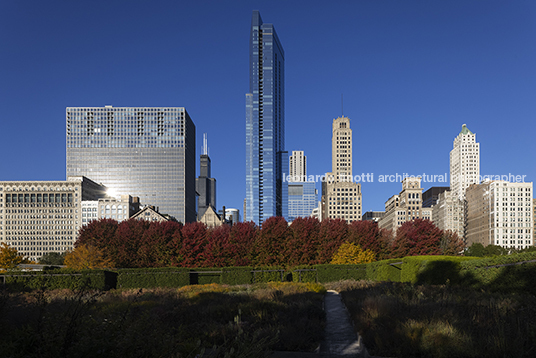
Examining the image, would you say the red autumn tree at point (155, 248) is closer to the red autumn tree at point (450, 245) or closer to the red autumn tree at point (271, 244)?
the red autumn tree at point (271, 244)

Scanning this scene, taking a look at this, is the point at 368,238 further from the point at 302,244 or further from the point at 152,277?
the point at 152,277

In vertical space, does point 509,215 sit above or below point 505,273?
below

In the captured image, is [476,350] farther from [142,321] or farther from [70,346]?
[70,346]

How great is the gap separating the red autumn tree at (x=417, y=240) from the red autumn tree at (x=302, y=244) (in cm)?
1046

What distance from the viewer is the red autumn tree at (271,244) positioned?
174 ft

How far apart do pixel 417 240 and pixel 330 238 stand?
11.3 m

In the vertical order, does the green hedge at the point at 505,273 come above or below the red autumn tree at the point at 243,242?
above

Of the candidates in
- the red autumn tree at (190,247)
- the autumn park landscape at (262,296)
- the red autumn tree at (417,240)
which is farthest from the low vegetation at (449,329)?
the red autumn tree at (417,240)

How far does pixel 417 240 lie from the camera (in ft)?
180

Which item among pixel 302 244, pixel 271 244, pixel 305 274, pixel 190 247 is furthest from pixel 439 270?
pixel 190 247

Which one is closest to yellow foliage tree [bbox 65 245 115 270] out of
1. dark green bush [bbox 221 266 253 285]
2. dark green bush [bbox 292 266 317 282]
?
dark green bush [bbox 221 266 253 285]

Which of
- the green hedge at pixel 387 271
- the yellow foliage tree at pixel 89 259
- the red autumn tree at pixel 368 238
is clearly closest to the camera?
the green hedge at pixel 387 271

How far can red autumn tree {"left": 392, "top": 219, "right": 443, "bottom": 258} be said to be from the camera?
5409cm

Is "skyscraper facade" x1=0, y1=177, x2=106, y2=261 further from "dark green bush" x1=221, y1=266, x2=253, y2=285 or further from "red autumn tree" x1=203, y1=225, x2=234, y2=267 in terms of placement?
"dark green bush" x1=221, y1=266, x2=253, y2=285
